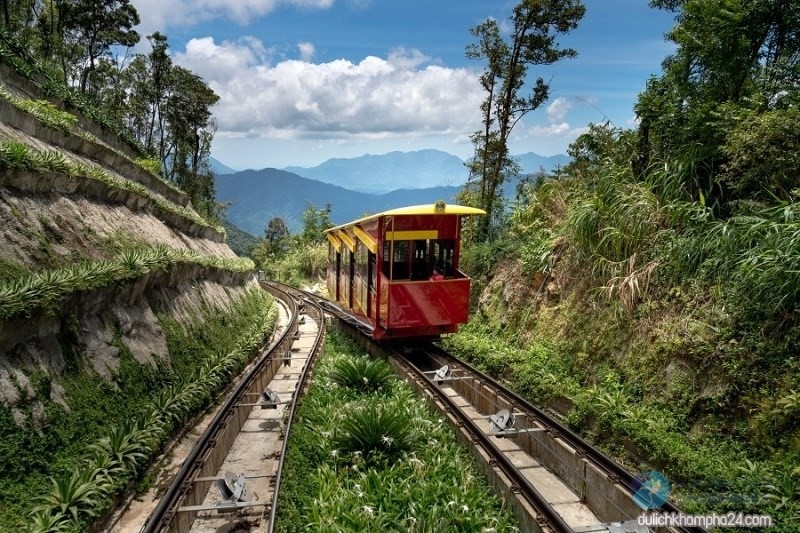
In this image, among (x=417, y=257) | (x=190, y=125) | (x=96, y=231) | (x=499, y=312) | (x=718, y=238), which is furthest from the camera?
(x=190, y=125)

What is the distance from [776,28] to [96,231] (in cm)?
1264

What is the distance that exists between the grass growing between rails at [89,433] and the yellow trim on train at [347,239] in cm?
521

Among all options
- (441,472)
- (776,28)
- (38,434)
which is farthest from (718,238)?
(38,434)

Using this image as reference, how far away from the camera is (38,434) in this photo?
17.9 feet

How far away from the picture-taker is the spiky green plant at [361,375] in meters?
9.30

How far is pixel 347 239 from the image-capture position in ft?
46.9

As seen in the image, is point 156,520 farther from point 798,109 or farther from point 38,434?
point 798,109

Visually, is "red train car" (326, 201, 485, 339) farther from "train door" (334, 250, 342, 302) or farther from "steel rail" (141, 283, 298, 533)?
"train door" (334, 250, 342, 302)

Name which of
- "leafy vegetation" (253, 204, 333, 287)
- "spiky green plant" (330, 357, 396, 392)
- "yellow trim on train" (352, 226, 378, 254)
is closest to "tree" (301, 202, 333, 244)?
"leafy vegetation" (253, 204, 333, 287)

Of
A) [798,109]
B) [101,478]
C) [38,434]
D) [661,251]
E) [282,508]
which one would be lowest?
[282,508]

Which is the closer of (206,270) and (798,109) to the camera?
(798,109)

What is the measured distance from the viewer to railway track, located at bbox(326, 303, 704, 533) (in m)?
5.32

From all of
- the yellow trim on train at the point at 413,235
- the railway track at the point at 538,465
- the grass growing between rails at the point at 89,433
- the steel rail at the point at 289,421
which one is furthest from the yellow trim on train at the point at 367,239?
the grass growing between rails at the point at 89,433

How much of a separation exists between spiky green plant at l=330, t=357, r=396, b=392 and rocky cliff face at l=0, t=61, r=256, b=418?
3216mm
